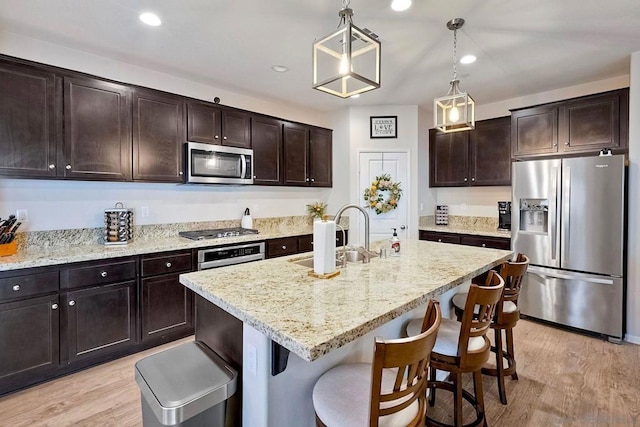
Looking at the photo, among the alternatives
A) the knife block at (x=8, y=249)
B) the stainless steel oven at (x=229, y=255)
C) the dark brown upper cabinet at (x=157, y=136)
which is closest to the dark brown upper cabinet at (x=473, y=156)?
the stainless steel oven at (x=229, y=255)

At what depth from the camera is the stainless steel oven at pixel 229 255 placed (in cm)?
314

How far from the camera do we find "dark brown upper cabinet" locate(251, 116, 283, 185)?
398cm

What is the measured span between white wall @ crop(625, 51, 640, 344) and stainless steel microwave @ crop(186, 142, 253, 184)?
3.90 m

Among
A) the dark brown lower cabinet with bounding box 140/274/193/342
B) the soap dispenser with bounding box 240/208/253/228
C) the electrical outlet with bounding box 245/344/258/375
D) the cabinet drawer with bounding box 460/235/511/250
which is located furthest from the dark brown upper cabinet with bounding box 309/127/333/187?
the electrical outlet with bounding box 245/344/258/375

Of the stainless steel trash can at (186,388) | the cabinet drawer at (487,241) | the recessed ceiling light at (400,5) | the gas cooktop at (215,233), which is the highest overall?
the recessed ceiling light at (400,5)

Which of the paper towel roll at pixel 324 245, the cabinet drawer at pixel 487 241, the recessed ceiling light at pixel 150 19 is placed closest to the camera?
the paper towel roll at pixel 324 245

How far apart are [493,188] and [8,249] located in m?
5.34

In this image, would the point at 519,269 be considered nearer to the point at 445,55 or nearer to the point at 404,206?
the point at 445,55

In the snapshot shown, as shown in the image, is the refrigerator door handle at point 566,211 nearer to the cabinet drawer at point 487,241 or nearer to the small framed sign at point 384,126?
the cabinet drawer at point 487,241

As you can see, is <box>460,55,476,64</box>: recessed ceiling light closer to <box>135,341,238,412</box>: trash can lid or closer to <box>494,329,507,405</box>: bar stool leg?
<box>494,329,507,405</box>: bar stool leg

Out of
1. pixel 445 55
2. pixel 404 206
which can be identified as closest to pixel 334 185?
pixel 404 206

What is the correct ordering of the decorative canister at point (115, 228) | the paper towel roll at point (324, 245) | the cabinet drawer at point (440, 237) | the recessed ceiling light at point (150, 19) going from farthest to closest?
1. the cabinet drawer at point (440, 237)
2. the decorative canister at point (115, 228)
3. the recessed ceiling light at point (150, 19)
4. the paper towel roll at point (324, 245)

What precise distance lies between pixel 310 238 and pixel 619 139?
350 cm

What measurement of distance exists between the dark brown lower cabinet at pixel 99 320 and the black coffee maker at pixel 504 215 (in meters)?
4.33
